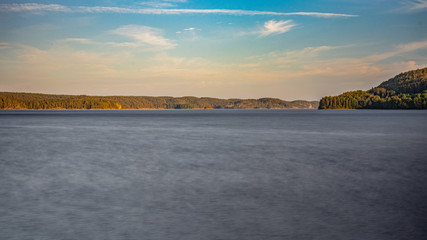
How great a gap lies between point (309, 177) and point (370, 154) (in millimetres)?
11469

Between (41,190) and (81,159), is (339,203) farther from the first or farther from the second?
(81,159)

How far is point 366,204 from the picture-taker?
1085 centimetres

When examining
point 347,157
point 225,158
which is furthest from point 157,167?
point 347,157

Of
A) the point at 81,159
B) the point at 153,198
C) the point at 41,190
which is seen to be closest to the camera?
the point at 153,198

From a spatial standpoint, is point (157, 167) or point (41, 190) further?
point (157, 167)

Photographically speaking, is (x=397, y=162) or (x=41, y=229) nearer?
(x=41, y=229)

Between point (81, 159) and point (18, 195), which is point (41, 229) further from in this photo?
point (81, 159)

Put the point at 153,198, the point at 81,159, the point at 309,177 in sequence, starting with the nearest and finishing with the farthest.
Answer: the point at 153,198 < the point at 309,177 < the point at 81,159

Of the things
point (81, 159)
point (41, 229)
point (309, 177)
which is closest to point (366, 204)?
point (309, 177)

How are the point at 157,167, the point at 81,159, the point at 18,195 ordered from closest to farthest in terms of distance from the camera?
the point at 18,195, the point at 157,167, the point at 81,159

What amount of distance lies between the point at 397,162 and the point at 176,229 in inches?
699

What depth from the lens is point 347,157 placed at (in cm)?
2373

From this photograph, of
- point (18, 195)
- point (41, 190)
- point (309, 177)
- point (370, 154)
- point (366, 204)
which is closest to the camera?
point (366, 204)

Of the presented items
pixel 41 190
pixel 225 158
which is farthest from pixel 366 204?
pixel 225 158
